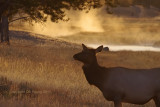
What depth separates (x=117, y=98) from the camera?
10.0 metres

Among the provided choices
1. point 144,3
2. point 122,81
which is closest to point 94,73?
point 122,81

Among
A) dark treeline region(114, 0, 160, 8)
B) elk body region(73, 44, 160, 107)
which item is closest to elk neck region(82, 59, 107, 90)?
elk body region(73, 44, 160, 107)

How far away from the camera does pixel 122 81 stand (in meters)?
10.2

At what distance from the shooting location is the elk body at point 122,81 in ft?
33.2

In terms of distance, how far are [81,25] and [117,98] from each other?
76.4 meters

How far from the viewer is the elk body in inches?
399

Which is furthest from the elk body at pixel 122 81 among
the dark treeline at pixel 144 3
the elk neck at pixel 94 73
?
the dark treeline at pixel 144 3

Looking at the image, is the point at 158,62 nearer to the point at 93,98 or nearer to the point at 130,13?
the point at 93,98

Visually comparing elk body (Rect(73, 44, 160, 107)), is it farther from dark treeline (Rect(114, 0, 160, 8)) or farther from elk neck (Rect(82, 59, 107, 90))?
dark treeline (Rect(114, 0, 160, 8))

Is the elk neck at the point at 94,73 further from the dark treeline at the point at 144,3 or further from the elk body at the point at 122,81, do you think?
the dark treeline at the point at 144,3

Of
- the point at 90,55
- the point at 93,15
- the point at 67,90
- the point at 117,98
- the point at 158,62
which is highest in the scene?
the point at 90,55

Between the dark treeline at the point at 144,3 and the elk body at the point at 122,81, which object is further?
the dark treeline at the point at 144,3

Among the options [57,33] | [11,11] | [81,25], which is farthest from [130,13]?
[11,11]

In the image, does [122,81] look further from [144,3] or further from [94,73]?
[144,3]
